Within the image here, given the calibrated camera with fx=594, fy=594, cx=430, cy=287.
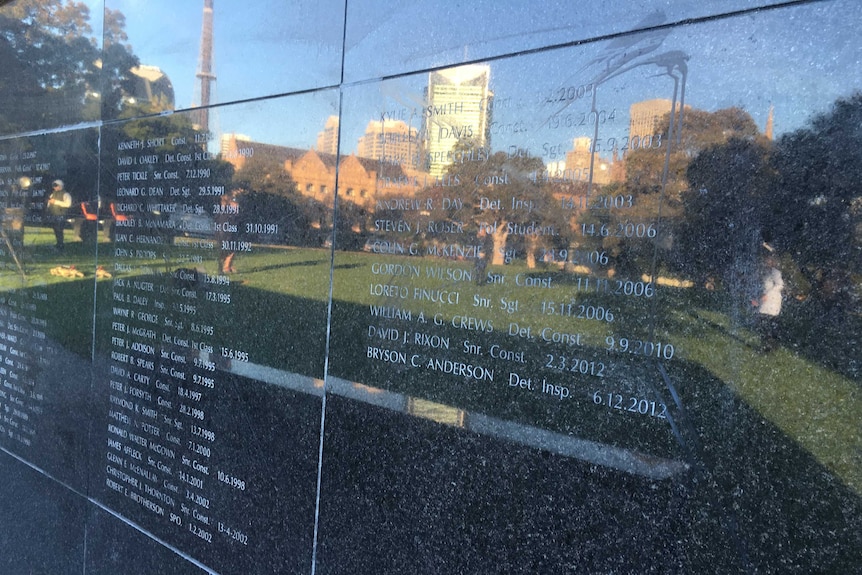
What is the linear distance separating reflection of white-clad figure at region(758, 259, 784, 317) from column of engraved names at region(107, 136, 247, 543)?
2.31 m

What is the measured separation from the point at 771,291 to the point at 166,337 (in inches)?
111

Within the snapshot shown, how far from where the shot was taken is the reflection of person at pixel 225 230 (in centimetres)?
290

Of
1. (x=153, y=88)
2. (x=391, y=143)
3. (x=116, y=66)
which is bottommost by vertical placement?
(x=391, y=143)

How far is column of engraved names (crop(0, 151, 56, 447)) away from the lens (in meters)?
3.97

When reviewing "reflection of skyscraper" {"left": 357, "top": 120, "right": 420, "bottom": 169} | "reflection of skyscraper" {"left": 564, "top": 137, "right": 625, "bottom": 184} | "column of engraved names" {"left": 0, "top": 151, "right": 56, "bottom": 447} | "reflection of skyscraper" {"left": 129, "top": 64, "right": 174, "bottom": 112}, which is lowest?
"column of engraved names" {"left": 0, "top": 151, "right": 56, "bottom": 447}

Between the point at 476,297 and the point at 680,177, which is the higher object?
the point at 680,177

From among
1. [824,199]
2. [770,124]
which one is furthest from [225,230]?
[824,199]

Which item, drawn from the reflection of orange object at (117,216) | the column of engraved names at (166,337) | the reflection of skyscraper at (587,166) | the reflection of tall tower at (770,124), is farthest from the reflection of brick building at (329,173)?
the reflection of tall tower at (770,124)

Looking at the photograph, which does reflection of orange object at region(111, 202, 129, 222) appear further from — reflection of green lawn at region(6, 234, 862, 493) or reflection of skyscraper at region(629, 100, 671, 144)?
reflection of skyscraper at region(629, 100, 671, 144)

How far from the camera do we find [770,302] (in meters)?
1.62

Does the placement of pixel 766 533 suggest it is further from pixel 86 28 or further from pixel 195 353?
pixel 86 28

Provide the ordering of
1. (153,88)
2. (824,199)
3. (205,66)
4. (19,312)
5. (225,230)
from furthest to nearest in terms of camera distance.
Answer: (19,312), (153,88), (205,66), (225,230), (824,199)

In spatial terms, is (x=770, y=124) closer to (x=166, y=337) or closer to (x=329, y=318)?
(x=329, y=318)

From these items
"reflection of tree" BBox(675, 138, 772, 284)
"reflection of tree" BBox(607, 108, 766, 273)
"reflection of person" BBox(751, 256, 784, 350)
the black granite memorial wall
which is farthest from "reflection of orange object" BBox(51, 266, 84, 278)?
"reflection of person" BBox(751, 256, 784, 350)
